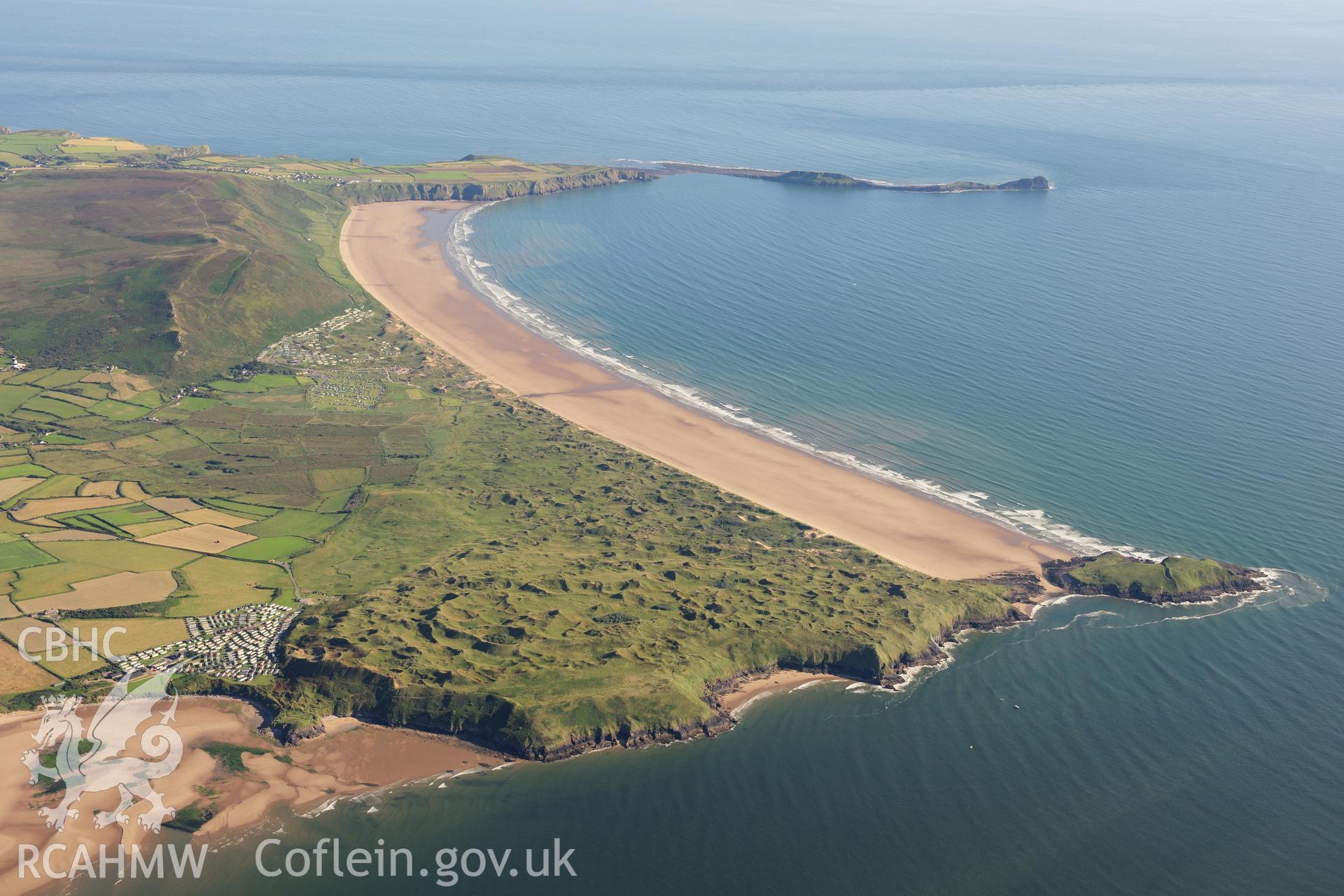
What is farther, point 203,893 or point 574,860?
point 574,860

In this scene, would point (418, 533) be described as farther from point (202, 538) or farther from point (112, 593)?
point (112, 593)

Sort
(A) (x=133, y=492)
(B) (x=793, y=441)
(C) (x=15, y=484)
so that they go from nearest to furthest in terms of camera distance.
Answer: (C) (x=15, y=484) → (A) (x=133, y=492) → (B) (x=793, y=441)

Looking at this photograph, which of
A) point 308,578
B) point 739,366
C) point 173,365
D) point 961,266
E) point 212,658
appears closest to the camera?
point 212,658

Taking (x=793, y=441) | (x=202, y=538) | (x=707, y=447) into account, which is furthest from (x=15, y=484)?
(x=793, y=441)

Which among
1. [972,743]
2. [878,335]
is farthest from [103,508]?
[878,335]

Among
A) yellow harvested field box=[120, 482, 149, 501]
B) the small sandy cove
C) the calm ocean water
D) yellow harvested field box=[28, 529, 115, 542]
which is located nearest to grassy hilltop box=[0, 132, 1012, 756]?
yellow harvested field box=[120, 482, 149, 501]

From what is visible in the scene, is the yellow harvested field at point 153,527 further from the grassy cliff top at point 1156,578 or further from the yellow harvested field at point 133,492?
the grassy cliff top at point 1156,578

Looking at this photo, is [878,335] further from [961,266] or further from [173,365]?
[173,365]
